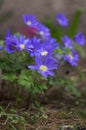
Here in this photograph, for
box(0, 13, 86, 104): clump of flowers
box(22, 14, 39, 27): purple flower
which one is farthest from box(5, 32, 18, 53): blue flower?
box(22, 14, 39, 27): purple flower

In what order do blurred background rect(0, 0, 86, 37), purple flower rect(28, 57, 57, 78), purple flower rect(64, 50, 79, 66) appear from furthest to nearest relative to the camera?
blurred background rect(0, 0, 86, 37), purple flower rect(64, 50, 79, 66), purple flower rect(28, 57, 57, 78)

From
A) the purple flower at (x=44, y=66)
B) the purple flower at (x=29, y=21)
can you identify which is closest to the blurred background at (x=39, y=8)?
the purple flower at (x=29, y=21)

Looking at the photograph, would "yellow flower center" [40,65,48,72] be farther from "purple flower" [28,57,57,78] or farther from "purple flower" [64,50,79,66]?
"purple flower" [64,50,79,66]

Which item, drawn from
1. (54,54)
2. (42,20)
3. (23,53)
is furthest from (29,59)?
(42,20)

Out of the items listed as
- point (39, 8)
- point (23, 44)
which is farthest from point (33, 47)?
point (39, 8)

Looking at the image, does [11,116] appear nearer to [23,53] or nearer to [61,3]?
[23,53]

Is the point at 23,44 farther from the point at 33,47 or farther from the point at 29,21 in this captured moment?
the point at 29,21

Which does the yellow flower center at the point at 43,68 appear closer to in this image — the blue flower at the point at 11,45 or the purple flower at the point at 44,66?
the purple flower at the point at 44,66
